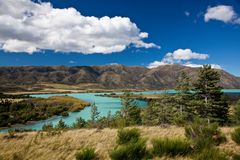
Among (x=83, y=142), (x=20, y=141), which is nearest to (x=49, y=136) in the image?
(x=20, y=141)

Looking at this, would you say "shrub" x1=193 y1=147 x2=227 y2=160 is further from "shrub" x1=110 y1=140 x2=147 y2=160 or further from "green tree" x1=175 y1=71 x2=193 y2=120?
"green tree" x1=175 y1=71 x2=193 y2=120

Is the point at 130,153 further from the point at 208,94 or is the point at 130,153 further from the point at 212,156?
the point at 208,94

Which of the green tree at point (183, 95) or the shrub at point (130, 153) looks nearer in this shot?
the shrub at point (130, 153)

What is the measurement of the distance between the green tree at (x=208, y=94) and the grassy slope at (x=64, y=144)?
26.5 m

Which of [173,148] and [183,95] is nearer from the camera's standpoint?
[173,148]

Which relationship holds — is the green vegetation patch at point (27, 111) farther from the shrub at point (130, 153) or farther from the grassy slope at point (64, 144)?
the shrub at point (130, 153)

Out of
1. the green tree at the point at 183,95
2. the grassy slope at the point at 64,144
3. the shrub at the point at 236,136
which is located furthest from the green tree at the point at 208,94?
the shrub at the point at 236,136

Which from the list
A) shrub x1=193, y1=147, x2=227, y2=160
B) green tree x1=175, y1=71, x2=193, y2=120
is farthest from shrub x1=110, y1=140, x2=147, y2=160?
green tree x1=175, y1=71, x2=193, y2=120

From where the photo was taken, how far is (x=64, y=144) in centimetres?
1061

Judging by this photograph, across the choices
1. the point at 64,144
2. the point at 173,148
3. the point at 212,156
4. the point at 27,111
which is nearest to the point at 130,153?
the point at 173,148

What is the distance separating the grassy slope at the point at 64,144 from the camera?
30.1 ft

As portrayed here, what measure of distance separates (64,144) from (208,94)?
30866mm

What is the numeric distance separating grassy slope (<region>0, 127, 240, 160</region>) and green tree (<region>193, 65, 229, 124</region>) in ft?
87.0

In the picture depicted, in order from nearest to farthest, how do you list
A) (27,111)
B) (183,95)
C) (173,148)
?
(173,148) < (183,95) < (27,111)
